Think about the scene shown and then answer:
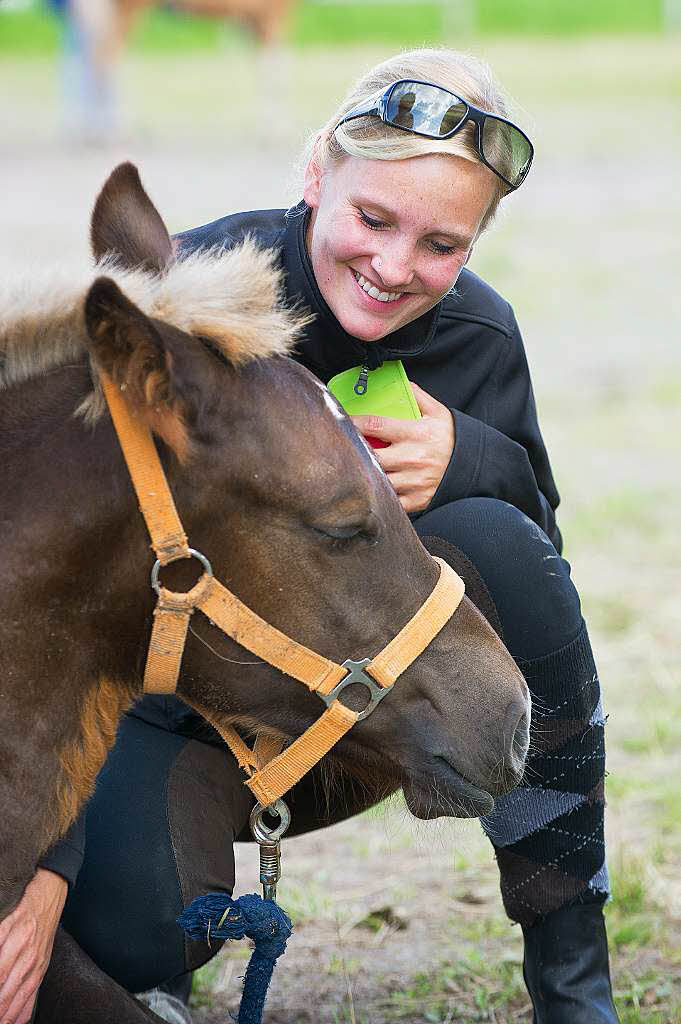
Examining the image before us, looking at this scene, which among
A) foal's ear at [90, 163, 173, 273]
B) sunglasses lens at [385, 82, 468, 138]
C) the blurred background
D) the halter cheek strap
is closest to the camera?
the halter cheek strap

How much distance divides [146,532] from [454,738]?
686 millimetres

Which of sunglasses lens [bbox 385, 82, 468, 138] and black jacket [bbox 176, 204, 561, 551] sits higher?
sunglasses lens [bbox 385, 82, 468, 138]

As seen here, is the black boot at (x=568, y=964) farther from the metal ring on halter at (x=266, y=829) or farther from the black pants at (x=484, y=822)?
the metal ring on halter at (x=266, y=829)

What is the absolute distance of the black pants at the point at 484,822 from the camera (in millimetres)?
2875

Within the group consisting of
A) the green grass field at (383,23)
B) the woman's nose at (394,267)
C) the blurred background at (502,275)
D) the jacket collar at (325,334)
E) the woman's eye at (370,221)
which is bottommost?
the green grass field at (383,23)

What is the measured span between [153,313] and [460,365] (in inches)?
43.8

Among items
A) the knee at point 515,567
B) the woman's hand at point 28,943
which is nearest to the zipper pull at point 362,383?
the knee at point 515,567

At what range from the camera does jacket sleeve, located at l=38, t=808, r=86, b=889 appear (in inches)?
101

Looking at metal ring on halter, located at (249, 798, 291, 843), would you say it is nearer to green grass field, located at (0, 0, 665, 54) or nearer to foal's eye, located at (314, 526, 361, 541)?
foal's eye, located at (314, 526, 361, 541)

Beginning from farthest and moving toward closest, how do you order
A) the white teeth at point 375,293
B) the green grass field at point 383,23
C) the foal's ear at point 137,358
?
the green grass field at point 383,23, the white teeth at point 375,293, the foal's ear at point 137,358

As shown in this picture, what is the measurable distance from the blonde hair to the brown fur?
125 cm

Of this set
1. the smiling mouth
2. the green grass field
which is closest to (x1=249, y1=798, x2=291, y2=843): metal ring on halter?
the smiling mouth

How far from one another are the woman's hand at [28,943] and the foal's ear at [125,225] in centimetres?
117

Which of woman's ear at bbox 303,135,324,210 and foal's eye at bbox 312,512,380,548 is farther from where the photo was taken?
woman's ear at bbox 303,135,324,210
